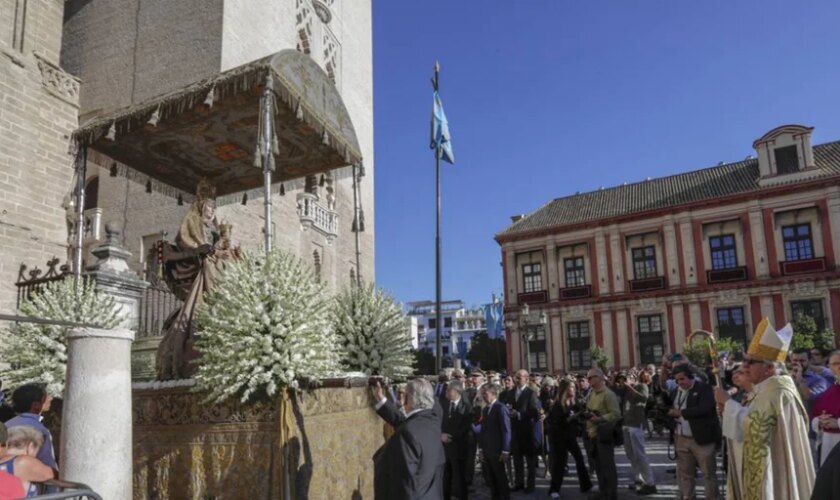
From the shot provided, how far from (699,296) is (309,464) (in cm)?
3405

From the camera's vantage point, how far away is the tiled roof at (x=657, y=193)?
33.7 metres

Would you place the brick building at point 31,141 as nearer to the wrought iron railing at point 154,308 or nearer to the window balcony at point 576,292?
the wrought iron railing at point 154,308

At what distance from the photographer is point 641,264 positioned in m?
Result: 36.0

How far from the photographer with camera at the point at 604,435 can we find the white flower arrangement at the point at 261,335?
4.55 metres

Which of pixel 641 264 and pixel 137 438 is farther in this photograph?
pixel 641 264

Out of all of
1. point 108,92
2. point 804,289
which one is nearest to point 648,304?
point 804,289

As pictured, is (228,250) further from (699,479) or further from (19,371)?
(699,479)

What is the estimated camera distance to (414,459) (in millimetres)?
3941

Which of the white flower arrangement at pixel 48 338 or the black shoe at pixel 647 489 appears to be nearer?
the white flower arrangement at pixel 48 338

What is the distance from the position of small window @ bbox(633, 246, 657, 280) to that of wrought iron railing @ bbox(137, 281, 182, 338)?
3071 centimetres

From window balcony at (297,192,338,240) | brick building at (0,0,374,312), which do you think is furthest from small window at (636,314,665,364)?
brick building at (0,0,374,312)

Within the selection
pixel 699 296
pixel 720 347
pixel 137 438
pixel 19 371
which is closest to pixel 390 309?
pixel 137 438

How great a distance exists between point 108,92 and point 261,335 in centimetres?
1641

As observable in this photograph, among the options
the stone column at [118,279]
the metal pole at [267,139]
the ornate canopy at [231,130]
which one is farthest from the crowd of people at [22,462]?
the stone column at [118,279]
